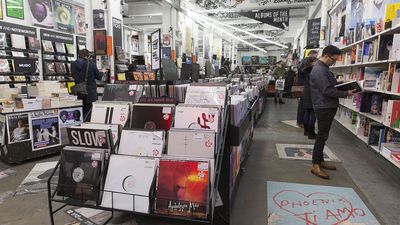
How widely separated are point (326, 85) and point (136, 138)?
7.60 feet

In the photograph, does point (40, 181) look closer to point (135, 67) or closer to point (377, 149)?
point (377, 149)

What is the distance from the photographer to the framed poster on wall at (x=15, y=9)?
→ 6.13 meters

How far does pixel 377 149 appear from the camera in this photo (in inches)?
153

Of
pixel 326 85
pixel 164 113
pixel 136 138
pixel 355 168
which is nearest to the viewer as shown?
pixel 136 138

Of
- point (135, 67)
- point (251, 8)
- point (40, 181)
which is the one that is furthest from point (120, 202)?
point (251, 8)

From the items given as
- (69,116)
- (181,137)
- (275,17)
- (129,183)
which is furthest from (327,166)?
(275,17)

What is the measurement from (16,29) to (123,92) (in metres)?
5.17

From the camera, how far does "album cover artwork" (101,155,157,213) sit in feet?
5.65

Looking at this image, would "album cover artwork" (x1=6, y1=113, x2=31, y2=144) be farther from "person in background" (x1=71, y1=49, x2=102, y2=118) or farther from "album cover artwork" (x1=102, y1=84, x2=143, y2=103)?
"album cover artwork" (x1=102, y1=84, x2=143, y2=103)

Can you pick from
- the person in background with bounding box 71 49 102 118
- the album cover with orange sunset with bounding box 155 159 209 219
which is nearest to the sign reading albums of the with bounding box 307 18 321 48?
the person in background with bounding box 71 49 102 118

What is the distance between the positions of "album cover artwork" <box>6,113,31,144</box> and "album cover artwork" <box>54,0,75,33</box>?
16.5ft

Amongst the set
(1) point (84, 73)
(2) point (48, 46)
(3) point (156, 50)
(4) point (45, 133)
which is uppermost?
(2) point (48, 46)

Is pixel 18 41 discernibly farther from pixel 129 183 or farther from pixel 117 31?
pixel 129 183

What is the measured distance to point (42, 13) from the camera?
23.3 feet
